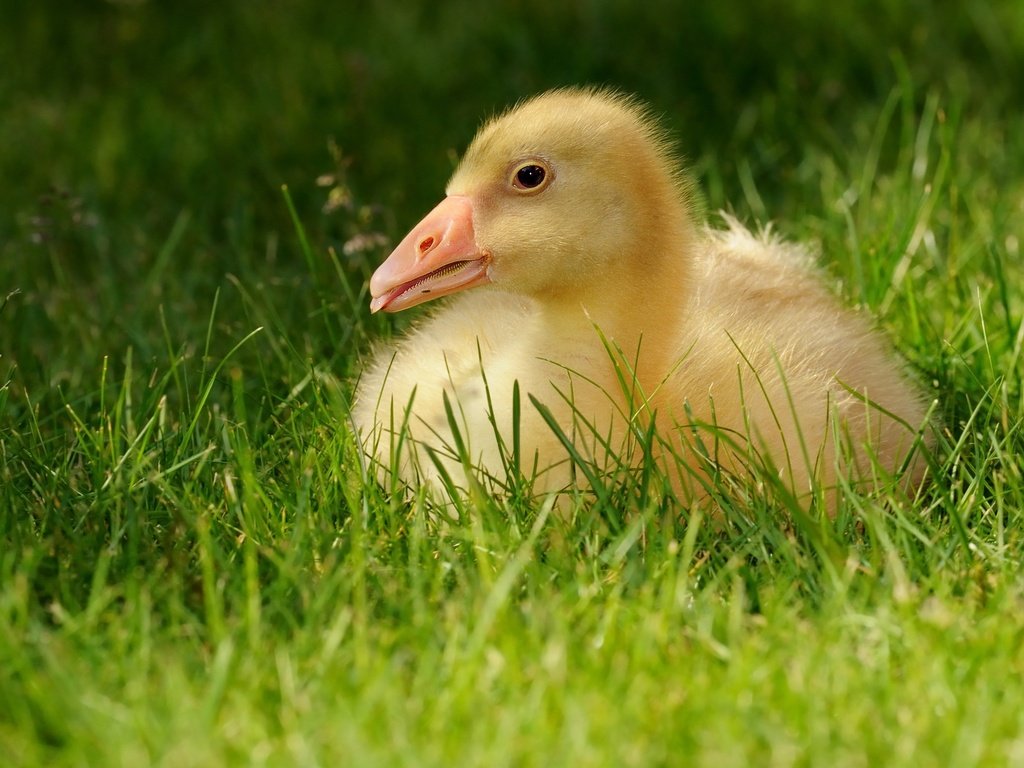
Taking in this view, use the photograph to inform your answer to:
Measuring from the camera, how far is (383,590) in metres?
2.83

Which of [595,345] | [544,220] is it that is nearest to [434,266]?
[544,220]

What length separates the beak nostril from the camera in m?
3.46

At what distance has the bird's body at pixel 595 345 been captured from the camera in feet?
11.0

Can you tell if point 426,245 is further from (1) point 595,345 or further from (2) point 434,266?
(1) point 595,345

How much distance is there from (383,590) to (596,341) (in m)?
0.88

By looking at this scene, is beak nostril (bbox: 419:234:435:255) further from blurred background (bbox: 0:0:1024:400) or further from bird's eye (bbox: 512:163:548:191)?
blurred background (bbox: 0:0:1024:400)

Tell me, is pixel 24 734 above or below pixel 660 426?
above

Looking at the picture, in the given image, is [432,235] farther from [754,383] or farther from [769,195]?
[769,195]

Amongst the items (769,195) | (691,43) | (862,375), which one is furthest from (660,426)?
(691,43)

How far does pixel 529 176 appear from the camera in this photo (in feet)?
Answer: 11.4

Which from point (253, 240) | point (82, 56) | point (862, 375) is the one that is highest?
point (82, 56)

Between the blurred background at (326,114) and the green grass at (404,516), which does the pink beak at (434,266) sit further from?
the blurred background at (326,114)

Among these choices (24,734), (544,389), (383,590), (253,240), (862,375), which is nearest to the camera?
(24,734)

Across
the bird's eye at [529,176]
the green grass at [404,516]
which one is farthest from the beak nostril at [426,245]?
the green grass at [404,516]
